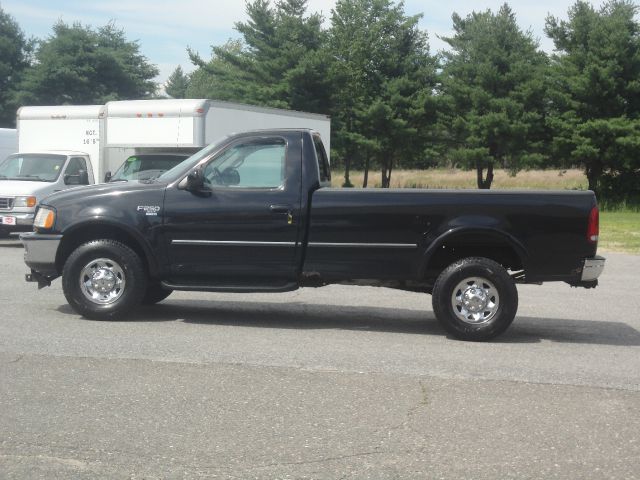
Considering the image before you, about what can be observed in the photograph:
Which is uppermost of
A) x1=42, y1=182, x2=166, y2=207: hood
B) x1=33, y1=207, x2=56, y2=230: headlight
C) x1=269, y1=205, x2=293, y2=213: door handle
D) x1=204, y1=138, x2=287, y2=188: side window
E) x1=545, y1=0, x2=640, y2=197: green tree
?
x1=545, y1=0, x2=640, y2=197: green tree

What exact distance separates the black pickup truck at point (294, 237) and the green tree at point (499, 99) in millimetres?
33905

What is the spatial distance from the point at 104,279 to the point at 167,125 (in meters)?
9.40

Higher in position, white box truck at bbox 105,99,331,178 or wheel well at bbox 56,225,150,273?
white box truck at bbox 105,99,331,178

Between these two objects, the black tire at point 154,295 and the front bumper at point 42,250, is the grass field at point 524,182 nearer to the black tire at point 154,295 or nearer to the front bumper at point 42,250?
the black tire at point 154,295

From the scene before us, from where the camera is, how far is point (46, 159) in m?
18.5

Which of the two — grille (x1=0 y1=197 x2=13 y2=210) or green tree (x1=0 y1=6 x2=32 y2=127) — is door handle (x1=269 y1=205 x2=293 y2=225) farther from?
green tree (x1=0 y1=6 x2=32 y2=127)

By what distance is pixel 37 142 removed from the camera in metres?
20.1

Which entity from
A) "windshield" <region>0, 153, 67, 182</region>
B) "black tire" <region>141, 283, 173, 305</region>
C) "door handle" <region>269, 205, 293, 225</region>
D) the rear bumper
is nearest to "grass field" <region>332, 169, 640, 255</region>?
"windshield" <region>0, 153, 67, 182</region>

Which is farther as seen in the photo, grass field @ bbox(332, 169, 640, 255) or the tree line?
the tree line

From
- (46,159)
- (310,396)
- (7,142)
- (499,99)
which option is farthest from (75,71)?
(310,396)

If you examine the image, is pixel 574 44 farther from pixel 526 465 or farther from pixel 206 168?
pixel 526 465

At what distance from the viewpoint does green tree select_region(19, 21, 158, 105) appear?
5338 centimetres

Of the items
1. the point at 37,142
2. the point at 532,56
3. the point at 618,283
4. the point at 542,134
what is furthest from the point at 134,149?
the point at 532,56

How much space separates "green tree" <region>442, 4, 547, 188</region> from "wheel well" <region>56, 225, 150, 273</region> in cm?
3440
